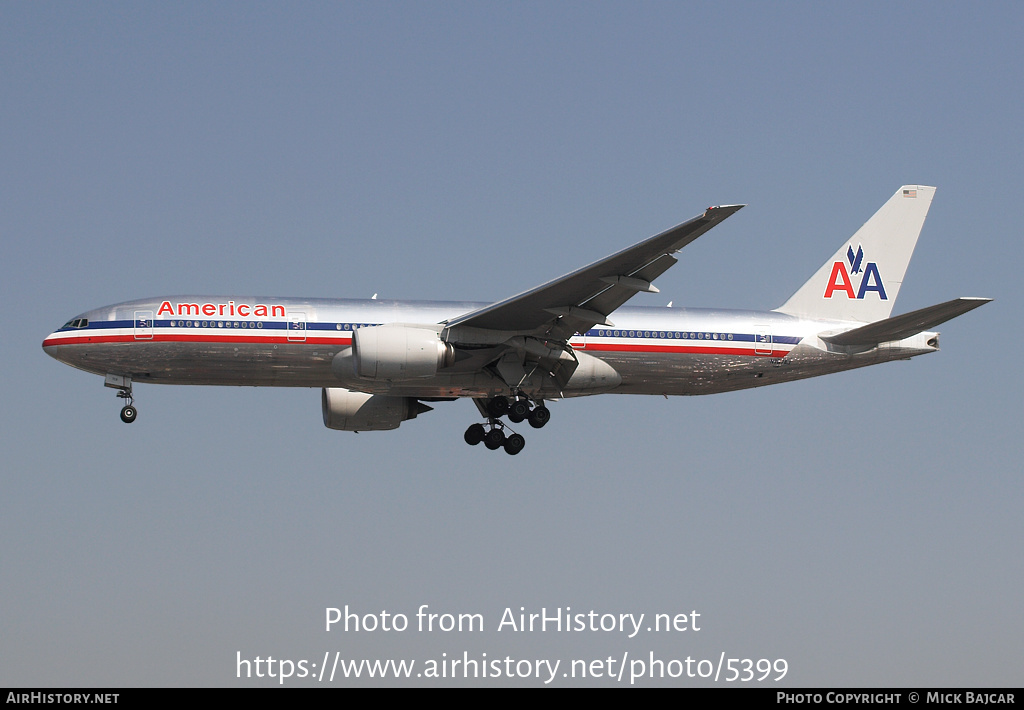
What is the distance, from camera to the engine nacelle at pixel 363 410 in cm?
3991

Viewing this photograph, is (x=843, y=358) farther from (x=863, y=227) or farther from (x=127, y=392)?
(x=127, y=392)

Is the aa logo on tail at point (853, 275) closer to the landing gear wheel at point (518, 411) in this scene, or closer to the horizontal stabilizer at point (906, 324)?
the horizontal stabilizer at point (906, 324)

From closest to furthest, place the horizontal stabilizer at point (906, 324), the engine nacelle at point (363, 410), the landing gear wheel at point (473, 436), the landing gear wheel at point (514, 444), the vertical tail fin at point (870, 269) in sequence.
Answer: the horizontal stabilizer at point (906, 324)
the landing gear wheel at point (514, 444)
the landing gear wheel at point (473, 436)
the vertical tail fin at point (870, 269)
the engine nacelle at point (363, 410)

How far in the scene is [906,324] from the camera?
3609cm

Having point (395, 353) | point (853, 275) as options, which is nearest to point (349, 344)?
point (395, 353)

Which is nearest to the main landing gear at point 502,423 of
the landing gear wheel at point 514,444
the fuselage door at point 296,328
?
the landing gear wheel at point 514,444

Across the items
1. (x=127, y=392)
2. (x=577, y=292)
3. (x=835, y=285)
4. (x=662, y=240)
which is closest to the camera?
(x=662, y=240)

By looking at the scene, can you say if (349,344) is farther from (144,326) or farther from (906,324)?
(906,324)

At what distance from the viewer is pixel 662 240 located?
30.4m

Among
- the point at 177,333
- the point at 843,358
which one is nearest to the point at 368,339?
the point at 177,333

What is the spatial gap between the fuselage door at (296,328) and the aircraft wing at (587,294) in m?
3.85

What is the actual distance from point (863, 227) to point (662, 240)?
43.6ft

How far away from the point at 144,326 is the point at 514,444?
10624mm

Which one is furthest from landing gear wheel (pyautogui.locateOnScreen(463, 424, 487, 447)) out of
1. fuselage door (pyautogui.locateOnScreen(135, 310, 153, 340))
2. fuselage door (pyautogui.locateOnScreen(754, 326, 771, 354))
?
fuselage door (pyautogui.locateOnScreen(135, 310, 153, 340))
